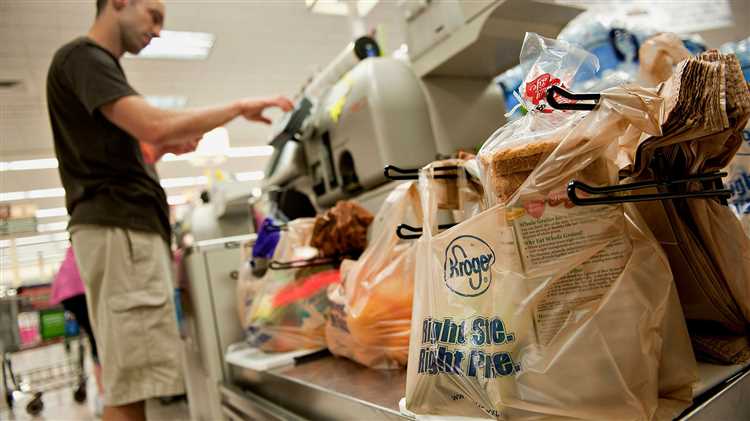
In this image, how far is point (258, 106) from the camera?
1567 mm

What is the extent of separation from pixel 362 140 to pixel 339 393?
2.64 ft

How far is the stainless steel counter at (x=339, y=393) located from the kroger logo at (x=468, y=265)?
0.22m

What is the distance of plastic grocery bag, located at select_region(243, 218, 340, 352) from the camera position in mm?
1298

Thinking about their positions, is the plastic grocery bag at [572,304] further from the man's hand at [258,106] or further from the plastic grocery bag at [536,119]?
the man's hand at [258,106]

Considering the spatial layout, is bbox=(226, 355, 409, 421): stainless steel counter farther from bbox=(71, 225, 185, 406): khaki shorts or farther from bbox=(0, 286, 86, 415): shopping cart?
bbox=(0, 286, 86, 415): shopping cart

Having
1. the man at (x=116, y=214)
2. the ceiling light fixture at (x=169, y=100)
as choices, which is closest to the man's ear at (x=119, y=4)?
the man at (x=116, y=214)

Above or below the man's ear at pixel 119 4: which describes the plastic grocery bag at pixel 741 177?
below

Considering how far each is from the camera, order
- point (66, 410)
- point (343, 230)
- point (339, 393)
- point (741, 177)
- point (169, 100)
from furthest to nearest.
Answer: point (169, 100), point (66, 410), point (343, 230), point (741, 177), point (339, 393)

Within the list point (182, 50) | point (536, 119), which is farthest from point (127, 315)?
point (182, 50)

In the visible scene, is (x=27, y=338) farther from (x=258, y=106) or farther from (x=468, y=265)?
(x=468, y=265)

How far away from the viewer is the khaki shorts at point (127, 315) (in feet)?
4.17

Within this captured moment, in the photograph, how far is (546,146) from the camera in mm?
546

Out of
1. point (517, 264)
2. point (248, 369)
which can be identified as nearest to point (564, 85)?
point (517, 264)

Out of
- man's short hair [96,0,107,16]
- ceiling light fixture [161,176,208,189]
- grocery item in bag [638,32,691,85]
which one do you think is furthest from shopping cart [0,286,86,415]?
ceiling light fixture [161,176,208,189]
